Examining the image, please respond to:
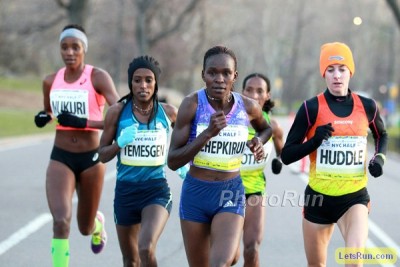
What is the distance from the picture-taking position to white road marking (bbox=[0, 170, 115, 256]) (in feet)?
28.5

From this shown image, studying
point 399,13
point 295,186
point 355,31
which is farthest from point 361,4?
point 295,186

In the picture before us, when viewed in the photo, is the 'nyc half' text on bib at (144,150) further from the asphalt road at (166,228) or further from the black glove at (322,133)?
the asphalt road at (166,228)

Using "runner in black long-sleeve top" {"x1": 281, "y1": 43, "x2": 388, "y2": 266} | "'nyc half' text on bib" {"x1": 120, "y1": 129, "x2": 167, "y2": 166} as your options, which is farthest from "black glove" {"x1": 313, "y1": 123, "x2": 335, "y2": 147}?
"'nyc half' text on bib" {"x1": 120, "y1": 129, "x2": 167, "y2": 166}

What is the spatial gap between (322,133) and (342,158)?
31 cm

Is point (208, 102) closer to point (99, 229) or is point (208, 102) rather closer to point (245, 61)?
point (99, 229)

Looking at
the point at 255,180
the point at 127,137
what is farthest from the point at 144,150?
the point at 255,180

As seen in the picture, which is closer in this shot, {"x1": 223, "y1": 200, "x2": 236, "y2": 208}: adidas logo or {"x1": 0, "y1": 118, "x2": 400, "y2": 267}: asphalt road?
{"x1": 223, "y1": 200, "x2": 236, "y2": 208}: adidas logo

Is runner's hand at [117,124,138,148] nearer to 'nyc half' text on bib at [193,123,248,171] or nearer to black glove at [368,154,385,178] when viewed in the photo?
'nyc half' text on bib at [193,123,248,171]

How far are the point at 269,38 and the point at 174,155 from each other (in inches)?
3285

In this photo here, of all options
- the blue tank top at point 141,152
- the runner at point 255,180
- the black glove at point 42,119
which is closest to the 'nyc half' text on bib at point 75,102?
the black glove at point 42,119

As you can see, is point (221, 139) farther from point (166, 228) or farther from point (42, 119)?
point (166, 228)

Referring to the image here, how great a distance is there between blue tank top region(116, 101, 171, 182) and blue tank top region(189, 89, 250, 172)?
760 mm

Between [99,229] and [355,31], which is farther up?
[355,31]

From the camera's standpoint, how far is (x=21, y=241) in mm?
8961
